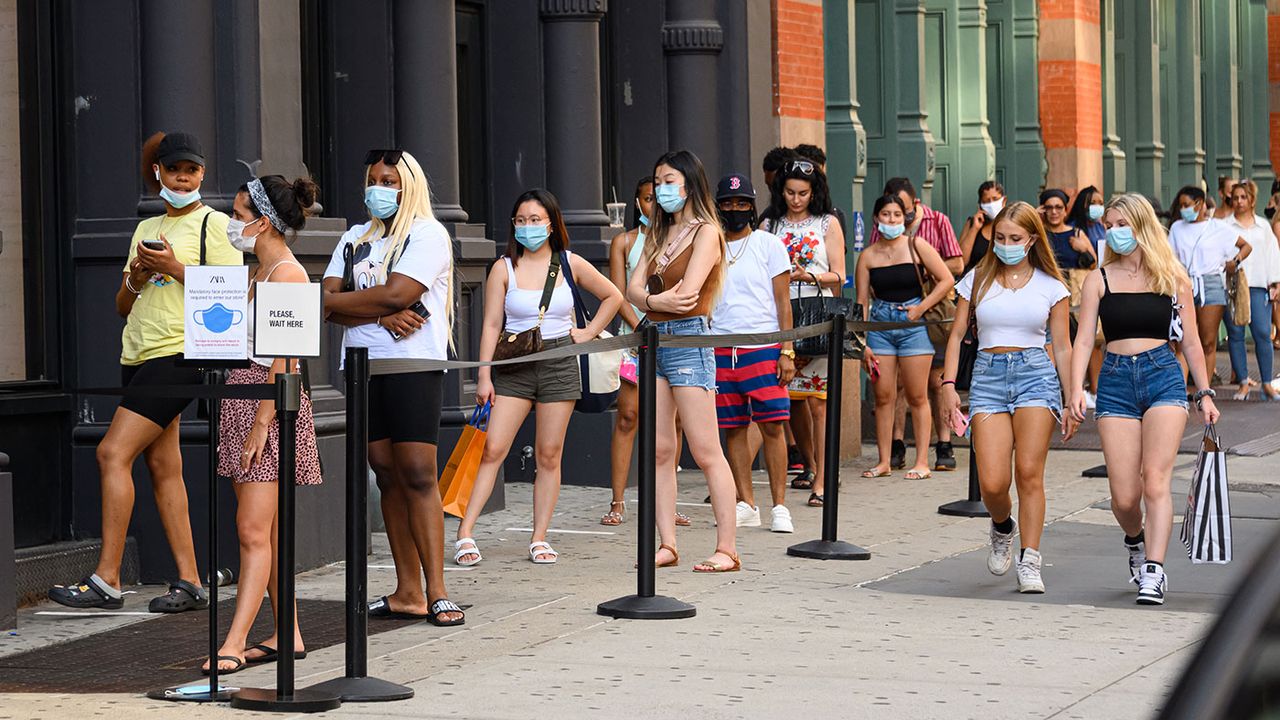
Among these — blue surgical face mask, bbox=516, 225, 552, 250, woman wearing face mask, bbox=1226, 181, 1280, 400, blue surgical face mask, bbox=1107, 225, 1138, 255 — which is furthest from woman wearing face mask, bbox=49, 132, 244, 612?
woman wearing face mask, bbox=1226, 181, 1280, 400

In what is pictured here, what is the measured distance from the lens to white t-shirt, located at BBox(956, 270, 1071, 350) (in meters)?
8.77

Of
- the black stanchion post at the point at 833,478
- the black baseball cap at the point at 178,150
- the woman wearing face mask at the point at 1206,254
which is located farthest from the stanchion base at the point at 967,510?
the woman wearing face mask at the point at 1206,254

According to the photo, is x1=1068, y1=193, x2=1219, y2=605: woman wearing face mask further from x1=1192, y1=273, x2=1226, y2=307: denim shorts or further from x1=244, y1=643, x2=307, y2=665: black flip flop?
x1=1192, y1=273, x2=1226, y2=307: denim shorts

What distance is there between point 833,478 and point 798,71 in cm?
626

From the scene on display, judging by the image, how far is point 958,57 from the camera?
62.4 feet

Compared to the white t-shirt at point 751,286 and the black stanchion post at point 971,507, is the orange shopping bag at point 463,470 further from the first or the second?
the black stanchion post at point 971,507

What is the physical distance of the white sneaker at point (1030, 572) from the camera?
868 cm

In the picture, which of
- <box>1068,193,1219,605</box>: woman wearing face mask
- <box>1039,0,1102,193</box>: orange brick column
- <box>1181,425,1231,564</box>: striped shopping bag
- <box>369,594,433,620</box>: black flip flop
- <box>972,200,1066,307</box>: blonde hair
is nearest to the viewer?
<box>369,594,433,620</box>: black flip flop

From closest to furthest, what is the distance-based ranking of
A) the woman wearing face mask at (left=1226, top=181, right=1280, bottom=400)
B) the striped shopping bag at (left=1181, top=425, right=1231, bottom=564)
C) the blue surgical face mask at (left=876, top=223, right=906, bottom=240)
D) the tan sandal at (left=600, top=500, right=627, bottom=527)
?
the striped shopping bag at (left=1181, top=425, right=1231, bottom=564), the tan sandal at (left=600, top=500, right=627, bottom=527), the blue surgical face mask at (left=876, top=223, right=906, bottom=240), the woman wearing face mask at (left=1226, top=181, right=1280, bottom=400)

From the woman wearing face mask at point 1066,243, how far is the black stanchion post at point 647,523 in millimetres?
7935

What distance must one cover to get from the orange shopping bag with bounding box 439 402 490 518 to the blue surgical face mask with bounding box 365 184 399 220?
6.12 feet

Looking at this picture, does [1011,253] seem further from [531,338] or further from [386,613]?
[386,613]

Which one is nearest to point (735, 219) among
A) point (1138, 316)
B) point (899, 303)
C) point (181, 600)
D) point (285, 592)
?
point (1138, 316)

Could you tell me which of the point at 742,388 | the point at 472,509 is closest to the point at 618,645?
the point at 472,509
